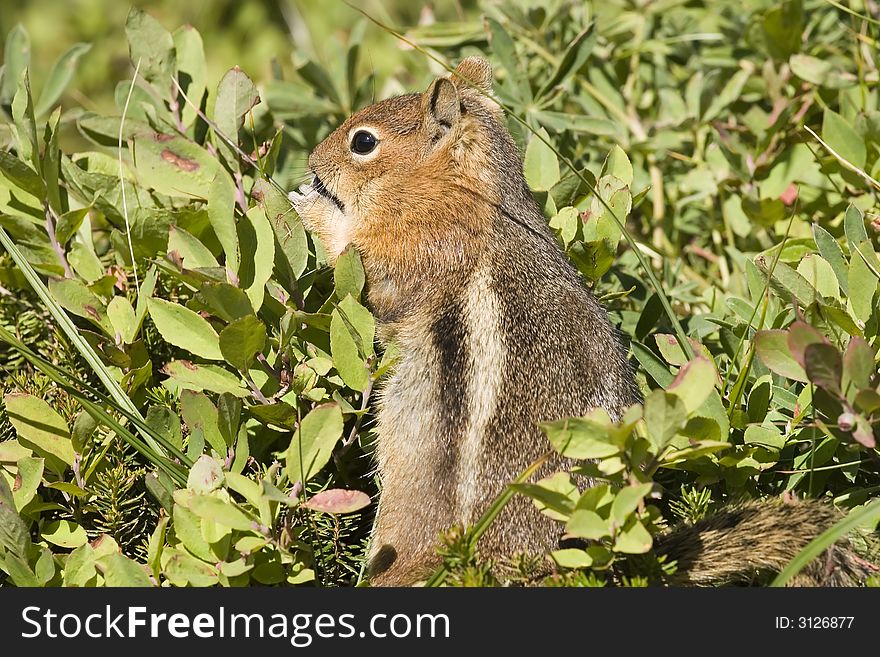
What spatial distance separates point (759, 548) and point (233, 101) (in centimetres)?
195

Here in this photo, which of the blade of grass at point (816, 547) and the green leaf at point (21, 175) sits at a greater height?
the green leaf at point (21, 175)

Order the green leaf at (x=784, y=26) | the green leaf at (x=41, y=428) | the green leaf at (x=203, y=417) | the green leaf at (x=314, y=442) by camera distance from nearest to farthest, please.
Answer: the green leaf at (x=314, y=442) → the green leaf at (x=203, y=417) → the green leaf at (x=41, y=428) → the green leaf at (x=784, y=26)

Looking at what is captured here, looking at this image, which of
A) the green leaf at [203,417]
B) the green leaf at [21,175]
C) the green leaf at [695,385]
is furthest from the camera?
the green leaf at [21,175]

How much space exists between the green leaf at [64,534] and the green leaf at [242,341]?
0.55 m

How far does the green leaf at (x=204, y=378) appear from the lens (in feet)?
8.17

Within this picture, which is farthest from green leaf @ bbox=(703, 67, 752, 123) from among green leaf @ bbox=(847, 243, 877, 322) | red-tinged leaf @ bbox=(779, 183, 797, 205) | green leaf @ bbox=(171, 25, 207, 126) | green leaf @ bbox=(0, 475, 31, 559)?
green leaf @ bbox=(0, 475, 31, 559)

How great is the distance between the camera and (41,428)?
2.47 metres

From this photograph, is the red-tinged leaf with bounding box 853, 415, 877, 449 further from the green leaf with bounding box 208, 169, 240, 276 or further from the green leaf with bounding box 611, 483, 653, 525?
the green leaf with bounding box 208, 169, 240, 276

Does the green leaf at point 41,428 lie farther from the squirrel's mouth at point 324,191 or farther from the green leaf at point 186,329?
the squirrel's mouth at point 324,191

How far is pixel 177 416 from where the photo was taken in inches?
97.3

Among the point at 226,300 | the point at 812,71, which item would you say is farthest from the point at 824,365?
the point at 812,71

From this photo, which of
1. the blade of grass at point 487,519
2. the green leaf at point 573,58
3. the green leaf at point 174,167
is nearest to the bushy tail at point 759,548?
the blade of grass at point 487,519

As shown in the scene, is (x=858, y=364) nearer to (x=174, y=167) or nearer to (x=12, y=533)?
(x=12, y=533)

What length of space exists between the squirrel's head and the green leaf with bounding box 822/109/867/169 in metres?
1.00
